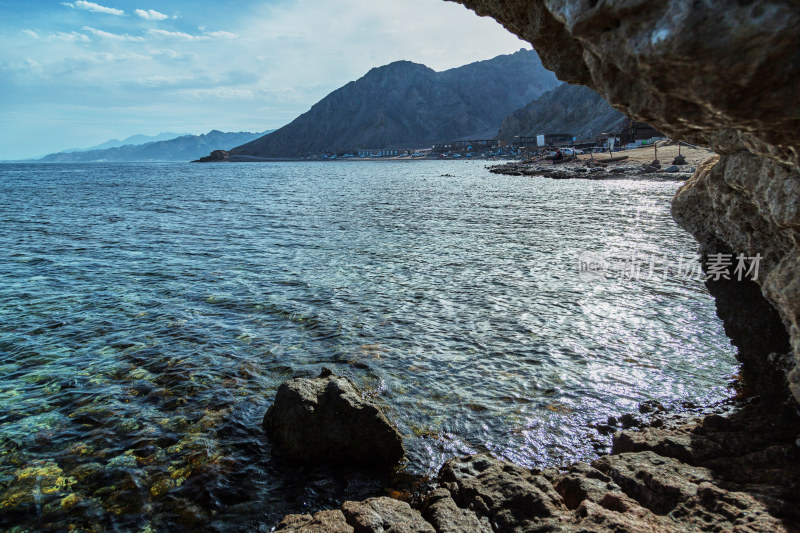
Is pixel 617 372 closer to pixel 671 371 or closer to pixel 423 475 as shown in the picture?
pixel 671 371

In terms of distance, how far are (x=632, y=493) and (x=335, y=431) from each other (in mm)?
4987

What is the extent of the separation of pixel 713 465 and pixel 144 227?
1480 inches

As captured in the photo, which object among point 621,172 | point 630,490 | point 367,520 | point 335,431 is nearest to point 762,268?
point 630,490

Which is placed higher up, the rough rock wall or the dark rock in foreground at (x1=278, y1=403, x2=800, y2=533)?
the rough rock wall

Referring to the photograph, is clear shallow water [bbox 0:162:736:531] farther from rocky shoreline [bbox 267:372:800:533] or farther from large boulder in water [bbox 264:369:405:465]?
rocky shoreline [bbox 267:372:800:533]

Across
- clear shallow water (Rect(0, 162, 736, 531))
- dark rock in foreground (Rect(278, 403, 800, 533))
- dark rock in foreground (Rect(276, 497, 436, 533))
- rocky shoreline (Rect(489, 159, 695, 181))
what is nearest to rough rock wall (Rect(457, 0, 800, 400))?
dark rock in foreground (Rect(278, 403, 800, 533))

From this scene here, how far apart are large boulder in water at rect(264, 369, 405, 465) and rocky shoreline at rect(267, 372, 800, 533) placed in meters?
0.05

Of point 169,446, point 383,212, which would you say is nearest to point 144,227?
point 383,212

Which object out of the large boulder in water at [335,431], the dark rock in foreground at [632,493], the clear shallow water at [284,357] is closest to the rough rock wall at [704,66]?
the dark rock in foreground at [632,493]

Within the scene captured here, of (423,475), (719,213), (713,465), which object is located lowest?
(423,475)

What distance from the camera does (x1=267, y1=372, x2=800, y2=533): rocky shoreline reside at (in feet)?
19.6

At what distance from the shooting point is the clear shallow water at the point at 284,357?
819cm

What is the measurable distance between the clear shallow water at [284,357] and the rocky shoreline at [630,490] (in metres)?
1.02

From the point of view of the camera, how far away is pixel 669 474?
6938 millimetres
